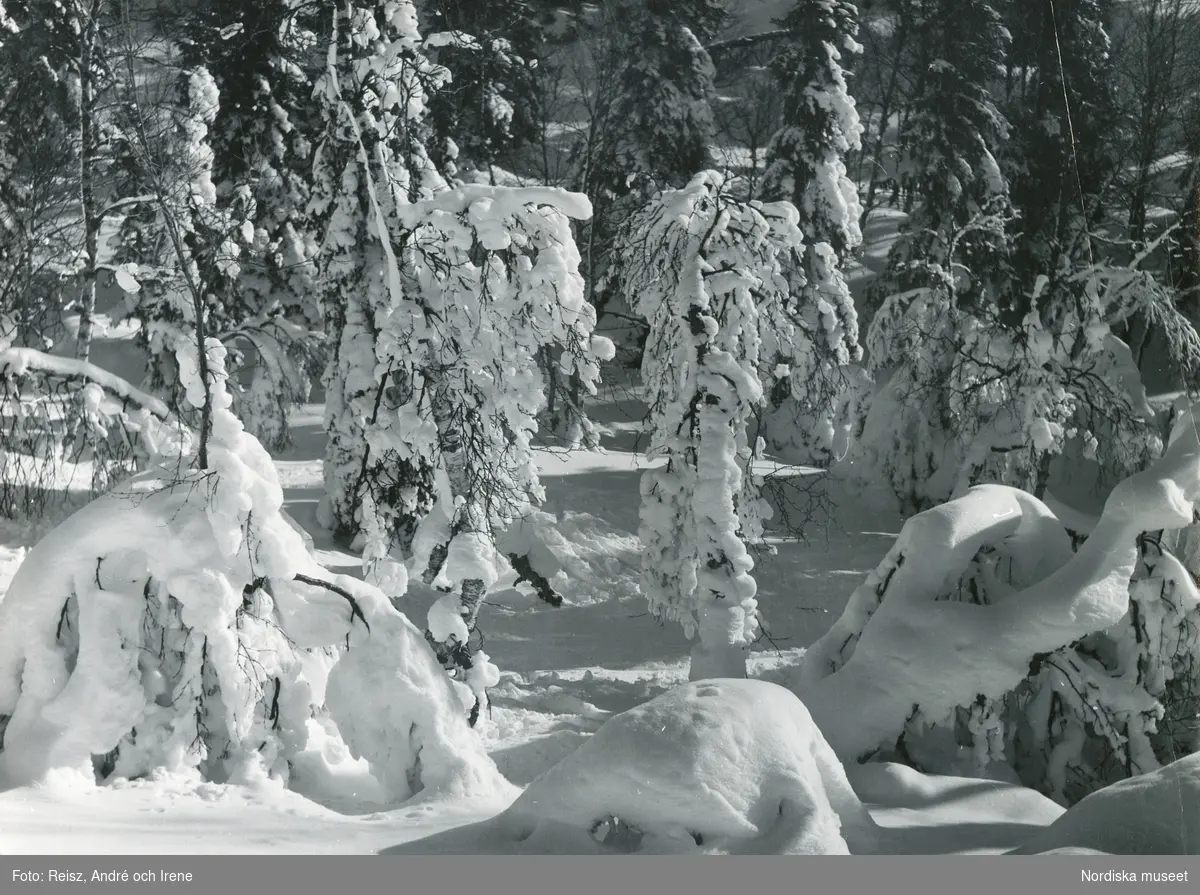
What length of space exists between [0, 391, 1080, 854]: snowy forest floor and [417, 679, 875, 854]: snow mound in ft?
1.71

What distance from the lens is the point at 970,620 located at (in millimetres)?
9680

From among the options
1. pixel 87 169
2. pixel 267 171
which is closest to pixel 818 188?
pixel 267 171

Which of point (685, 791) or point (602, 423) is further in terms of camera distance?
point (602, 423)

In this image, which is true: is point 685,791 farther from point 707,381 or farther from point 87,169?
point 87,169

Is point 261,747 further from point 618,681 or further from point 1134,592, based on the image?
point 1134,592

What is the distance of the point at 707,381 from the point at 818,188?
8.58 ft

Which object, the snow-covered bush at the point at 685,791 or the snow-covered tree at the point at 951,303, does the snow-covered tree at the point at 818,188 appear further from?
the snow-covered bush at the point at 685,791

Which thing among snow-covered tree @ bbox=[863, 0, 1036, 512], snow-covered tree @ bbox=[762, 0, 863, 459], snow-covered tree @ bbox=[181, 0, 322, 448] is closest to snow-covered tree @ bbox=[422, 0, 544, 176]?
Answer: snow-covered tree @ bbox=[181, 0, 322, 448]

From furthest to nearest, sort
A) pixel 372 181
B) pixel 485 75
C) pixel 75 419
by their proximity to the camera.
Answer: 1. pixel 485 75
2. pixel 372 181
3. pixel 75 419

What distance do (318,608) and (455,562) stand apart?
1498 mm

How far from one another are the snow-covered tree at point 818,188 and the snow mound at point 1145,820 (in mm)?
6779

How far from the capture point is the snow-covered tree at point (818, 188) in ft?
36.5

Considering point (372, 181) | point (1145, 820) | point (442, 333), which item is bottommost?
point (1145, 820)
